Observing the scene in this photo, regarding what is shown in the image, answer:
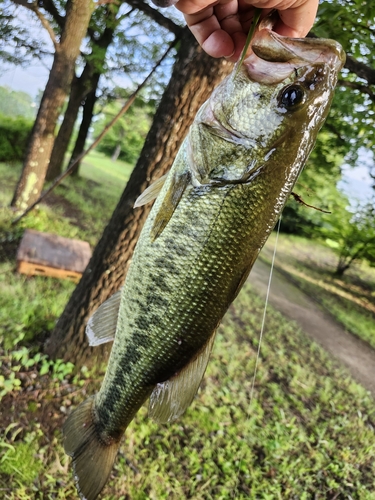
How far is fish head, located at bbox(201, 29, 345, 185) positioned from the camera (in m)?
1.21

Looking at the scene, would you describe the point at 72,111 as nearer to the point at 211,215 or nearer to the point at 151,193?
the point at 151,193

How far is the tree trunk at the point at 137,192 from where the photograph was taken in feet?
9.43

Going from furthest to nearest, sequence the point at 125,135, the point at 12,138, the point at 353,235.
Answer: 1. the point at 125,135
2. the point at 12,138
3. the point at 353,235

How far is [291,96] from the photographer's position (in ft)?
4.07

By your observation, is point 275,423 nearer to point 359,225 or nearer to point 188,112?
point 188,112

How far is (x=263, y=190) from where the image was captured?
1.25 m

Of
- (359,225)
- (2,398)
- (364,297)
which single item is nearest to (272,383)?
(2,398)

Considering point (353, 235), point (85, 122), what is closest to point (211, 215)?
point (353, 235)

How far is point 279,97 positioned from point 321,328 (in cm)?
693

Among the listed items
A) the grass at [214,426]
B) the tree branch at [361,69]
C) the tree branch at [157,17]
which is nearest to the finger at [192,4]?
the tree branch at [361,69]

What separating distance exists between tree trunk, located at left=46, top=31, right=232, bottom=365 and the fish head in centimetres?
166

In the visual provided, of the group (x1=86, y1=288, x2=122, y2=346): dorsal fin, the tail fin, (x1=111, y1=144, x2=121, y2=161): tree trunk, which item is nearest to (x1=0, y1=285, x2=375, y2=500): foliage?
the tail fin

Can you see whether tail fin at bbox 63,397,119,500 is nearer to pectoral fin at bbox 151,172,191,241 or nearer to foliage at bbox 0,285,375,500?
pectoral fin at bbox 151,172,191,241

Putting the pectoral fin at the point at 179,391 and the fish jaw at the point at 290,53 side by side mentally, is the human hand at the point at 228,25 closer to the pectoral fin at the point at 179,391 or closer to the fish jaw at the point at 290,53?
the fish jaw at the point at 290,53
